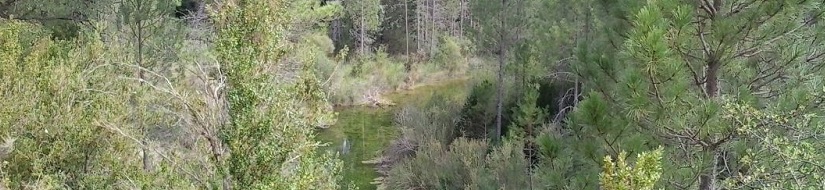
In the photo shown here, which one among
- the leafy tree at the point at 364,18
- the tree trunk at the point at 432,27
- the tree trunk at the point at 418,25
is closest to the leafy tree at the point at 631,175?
the leafy tree at the point at 364,18

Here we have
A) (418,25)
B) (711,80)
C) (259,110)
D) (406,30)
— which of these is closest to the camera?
(711,80)

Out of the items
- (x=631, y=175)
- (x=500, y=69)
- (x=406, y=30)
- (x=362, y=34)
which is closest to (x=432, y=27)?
(x=406, y=30)

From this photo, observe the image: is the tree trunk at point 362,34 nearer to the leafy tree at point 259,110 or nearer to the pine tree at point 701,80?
the leafy tree at point 259,110

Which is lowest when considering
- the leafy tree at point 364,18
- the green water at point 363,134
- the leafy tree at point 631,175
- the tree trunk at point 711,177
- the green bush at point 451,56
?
the green water at point 363,134

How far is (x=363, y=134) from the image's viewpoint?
20859 millimetres

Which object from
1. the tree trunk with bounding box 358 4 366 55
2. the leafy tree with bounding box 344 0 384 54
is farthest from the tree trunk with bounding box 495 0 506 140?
the leafy tree with bounding box 344 0 384 54

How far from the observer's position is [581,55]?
20.7 ft

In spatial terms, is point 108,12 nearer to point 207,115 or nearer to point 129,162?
point 129,162

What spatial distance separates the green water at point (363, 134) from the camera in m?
17.0

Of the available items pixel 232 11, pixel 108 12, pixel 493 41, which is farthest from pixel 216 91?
pixel 493 41

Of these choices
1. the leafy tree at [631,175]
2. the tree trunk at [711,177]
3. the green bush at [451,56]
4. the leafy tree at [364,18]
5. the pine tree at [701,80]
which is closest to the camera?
the leafy tree at [631,175]

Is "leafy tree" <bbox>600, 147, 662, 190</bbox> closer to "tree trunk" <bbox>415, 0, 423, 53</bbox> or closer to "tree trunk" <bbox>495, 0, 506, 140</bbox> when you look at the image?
"tree trunk" <bbox>495, 0, 506, 140</bbox>

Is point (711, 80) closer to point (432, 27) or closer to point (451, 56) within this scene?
point (451, 56)

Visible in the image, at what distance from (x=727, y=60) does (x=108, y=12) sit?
9438 mm
